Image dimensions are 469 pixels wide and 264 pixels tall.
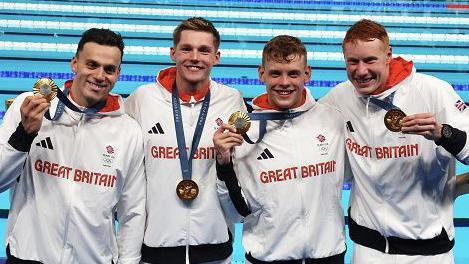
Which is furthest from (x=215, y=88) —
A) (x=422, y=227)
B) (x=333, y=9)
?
(x=333, y=9)

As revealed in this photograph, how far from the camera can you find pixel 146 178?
96.7 inches

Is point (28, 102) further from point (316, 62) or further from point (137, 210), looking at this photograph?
point (316, 62)

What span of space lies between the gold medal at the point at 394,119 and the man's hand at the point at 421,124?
46 mm

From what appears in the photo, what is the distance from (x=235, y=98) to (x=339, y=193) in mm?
550

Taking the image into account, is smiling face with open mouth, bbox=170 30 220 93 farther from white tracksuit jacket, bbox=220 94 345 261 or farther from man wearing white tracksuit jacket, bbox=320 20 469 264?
man wearing white tracksuit jacket, bbox=320 20 469 264

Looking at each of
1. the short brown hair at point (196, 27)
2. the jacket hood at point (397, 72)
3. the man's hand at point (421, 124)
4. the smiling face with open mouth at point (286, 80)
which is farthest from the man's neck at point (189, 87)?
the man's hand at point (421, 124)

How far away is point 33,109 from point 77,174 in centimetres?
34

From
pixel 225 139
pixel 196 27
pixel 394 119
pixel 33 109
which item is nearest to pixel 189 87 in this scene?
pixel 196 27

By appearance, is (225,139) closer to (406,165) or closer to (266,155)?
(266,155)

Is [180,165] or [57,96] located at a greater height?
[57,96]

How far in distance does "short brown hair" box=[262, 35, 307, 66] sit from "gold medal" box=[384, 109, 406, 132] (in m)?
0.39

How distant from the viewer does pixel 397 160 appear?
241 cm

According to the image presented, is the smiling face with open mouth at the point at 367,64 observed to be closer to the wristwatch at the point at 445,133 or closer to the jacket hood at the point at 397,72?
the jacket hood at the point at 397,72

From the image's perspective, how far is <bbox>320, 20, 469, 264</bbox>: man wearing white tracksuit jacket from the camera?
2.38 m
